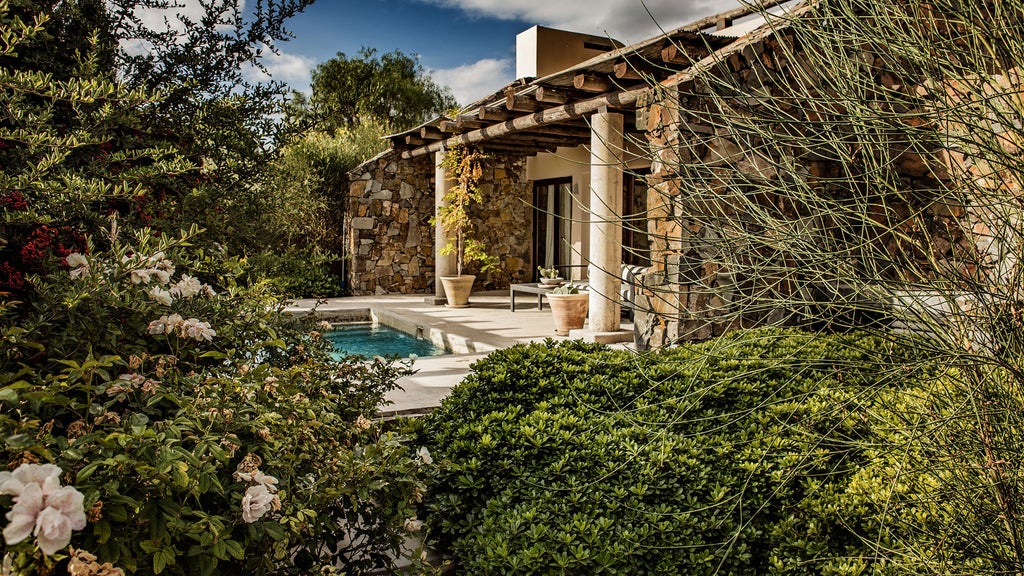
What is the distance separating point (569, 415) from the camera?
324 centimetres

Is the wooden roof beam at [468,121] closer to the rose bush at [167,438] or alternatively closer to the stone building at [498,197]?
the stone building at [498,197]

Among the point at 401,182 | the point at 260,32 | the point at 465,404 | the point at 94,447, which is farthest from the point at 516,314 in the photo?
the point at 94,447

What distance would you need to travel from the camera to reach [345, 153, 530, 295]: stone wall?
46.1 feet

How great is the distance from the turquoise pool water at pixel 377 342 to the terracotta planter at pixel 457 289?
1.35 metres

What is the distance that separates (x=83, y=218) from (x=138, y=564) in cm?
128

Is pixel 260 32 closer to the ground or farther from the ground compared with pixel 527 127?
closer to the ground

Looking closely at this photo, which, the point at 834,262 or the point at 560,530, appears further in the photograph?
the point at 560,530

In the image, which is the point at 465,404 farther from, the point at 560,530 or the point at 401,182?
the point at 401,182

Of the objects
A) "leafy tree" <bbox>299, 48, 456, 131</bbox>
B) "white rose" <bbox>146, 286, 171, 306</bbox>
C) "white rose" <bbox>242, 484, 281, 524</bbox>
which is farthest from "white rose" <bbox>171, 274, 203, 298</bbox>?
"leafy tree" <bbox>299, 48, 456, 131</bbox>

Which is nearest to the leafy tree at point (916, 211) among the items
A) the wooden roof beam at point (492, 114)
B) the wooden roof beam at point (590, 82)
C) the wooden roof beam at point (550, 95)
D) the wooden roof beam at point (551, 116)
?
the wooden roof beam at point (551, 116)

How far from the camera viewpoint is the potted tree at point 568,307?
861cm

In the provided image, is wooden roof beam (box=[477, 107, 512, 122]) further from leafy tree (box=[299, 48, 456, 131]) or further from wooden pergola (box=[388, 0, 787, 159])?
leafy tree (box=[299, 48, 456, 131])

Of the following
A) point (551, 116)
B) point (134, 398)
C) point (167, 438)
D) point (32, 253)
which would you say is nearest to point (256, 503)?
point (167, 438)

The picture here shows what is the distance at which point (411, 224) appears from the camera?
14.6 metres
